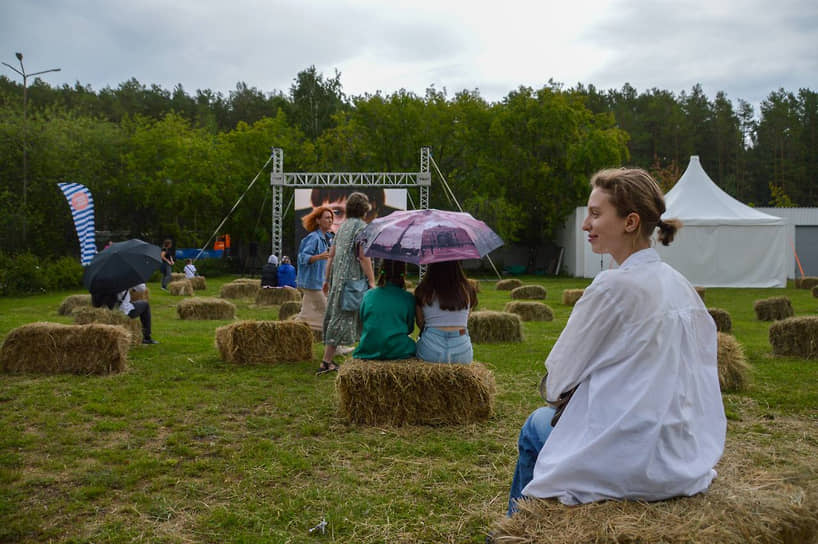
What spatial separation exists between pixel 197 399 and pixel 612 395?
463cm

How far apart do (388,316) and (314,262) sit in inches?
129

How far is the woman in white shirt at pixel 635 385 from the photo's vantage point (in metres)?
2.17

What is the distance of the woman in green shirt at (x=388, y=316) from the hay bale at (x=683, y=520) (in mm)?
3052

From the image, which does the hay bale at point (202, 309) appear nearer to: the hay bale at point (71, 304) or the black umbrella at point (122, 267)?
the hay bale at point (71, 304)

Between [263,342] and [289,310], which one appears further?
[289,310]

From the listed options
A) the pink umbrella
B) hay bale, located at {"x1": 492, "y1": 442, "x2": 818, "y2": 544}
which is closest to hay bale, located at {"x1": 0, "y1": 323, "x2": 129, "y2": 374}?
the pink umbrella

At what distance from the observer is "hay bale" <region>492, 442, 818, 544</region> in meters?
2.07

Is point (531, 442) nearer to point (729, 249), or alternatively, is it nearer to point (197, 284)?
point (197, 284)

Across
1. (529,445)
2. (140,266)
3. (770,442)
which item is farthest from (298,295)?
(529,445)

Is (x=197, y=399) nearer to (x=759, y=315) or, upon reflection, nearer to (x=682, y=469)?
(x=682, y=469)

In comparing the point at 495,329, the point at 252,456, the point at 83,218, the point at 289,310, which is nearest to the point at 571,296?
the point at 495,329

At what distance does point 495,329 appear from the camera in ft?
32.0

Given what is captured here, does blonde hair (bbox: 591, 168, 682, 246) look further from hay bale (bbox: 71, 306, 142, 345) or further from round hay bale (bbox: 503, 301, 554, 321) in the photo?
round hay bale (bbox: 503, 301, 554, 321)

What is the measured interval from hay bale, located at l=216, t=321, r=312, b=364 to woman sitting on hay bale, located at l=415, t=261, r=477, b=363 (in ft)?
9.57
